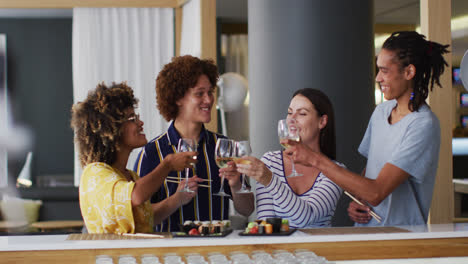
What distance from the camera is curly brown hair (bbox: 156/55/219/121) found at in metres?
3.12

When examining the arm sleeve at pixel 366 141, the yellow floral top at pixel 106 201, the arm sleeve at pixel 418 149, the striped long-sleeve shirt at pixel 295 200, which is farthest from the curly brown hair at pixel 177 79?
the arm sleeve at pixel 418 149

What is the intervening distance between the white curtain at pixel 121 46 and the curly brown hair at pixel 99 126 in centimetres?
520

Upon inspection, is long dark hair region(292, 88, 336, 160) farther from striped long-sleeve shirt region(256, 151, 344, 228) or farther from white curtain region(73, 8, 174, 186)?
white curtain region(73, 8, 174, 186)

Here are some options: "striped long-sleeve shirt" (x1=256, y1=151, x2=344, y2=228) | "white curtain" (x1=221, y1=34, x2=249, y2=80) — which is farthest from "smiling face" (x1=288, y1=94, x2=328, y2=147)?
"white curtain" (x1=221, y1=34, x2=249, y2=80)

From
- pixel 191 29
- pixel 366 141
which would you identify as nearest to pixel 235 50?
pixel 191 29

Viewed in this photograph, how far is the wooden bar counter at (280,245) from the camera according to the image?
217 centimetres

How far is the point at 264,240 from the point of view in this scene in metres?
2.28

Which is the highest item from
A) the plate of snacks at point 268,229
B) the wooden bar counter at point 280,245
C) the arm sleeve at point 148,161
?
the arm sleeve at point 148,161

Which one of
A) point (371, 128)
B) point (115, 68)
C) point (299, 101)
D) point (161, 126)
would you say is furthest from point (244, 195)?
point (115, 68)

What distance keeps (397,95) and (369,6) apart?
191 cm

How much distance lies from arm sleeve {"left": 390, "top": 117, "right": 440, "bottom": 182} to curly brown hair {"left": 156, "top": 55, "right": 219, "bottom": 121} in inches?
43.3

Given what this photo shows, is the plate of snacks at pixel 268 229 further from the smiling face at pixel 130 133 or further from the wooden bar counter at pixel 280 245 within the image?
the smiling face at pixel 130 133

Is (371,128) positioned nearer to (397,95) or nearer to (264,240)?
(397,95)

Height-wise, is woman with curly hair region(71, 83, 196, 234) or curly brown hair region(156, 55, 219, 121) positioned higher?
curly brown hair region(156, 55, 219, 121)
